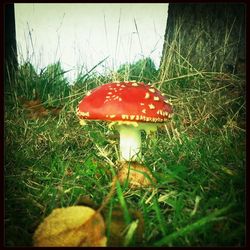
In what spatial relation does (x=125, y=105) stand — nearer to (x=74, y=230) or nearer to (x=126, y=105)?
(x=126, y=105)

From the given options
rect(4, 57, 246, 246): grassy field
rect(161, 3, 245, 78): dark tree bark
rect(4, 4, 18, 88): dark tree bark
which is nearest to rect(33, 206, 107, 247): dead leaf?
rect(4, 57, 246, 246): grassy field

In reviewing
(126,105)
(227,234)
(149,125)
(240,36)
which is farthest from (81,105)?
(240,36)

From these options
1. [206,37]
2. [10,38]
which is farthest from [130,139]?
[10,38]

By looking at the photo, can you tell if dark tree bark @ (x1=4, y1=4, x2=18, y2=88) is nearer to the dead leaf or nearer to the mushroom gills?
the mushroom gills

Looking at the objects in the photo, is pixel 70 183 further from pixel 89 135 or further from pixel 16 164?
pixel 89 135

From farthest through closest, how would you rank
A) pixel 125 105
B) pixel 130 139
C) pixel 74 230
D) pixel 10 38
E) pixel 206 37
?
pixel 10 38
pixel 206 37
pixel 130 139
pixel 125 105
pixel 74 230

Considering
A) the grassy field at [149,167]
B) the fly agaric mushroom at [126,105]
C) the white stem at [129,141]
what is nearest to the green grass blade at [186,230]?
the grassy field at [149,167]
